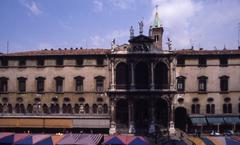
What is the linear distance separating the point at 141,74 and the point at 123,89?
311 centimetres

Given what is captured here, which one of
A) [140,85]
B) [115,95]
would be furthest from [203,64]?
[115,95]

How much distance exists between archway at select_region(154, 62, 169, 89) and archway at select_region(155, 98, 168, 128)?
2.31 m

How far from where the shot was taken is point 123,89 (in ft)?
169

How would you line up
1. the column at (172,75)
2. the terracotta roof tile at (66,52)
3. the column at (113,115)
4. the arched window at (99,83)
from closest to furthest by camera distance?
the column at (113,115) → the column at (172,75) → the arched window at (99,83) → the terracotta roof tile at (66,52)

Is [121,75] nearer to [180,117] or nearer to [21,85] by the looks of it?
[180,117]

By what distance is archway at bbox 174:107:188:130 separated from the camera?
5294 cm

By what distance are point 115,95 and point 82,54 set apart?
287 inches

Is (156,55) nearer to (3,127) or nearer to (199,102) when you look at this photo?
(199,102)

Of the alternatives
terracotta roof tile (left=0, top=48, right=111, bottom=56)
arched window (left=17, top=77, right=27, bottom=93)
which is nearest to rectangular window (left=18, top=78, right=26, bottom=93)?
arched window (left=17, top=77, right=27, bottom=93)

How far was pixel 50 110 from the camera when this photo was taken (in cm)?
5344

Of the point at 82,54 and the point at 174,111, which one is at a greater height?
the point at 82,54

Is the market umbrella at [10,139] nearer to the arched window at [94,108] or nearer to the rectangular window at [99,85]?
the arched window at [94,108]

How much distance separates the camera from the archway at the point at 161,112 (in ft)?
169

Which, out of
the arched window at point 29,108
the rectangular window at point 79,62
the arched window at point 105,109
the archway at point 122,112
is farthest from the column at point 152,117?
the arched window at point 29,108
